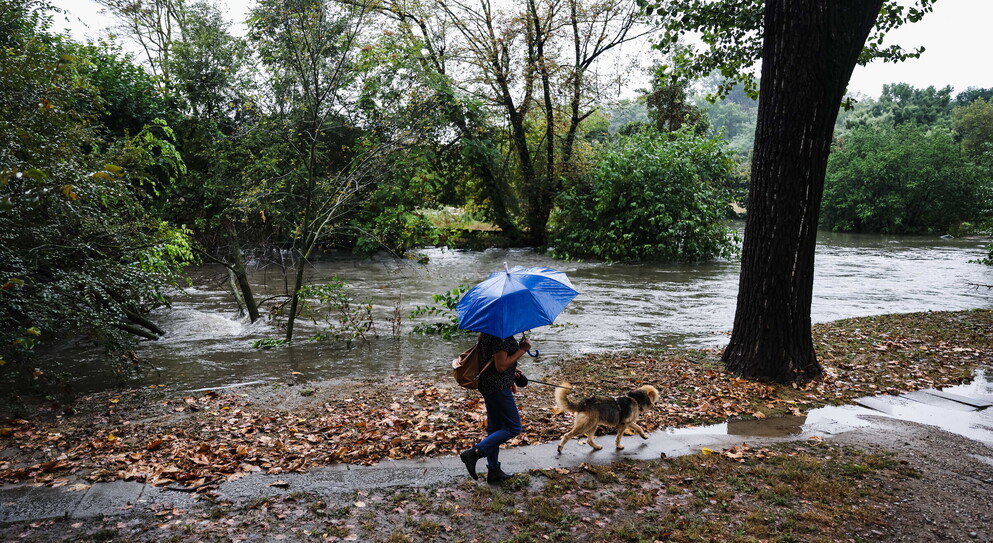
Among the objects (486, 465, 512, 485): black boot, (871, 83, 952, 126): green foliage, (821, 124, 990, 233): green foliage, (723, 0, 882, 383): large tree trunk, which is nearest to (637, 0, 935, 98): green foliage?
(723, 0, 882, 383): large tree trunk

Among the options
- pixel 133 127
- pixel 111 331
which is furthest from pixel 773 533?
pixel 133 127

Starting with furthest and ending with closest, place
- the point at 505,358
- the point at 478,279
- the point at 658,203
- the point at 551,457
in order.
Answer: the point at 658,203 < the point at 478,279 < the point at 551,457 < the point at 505,358

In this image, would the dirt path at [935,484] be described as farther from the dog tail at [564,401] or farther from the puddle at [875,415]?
the dog tail at [564,401]

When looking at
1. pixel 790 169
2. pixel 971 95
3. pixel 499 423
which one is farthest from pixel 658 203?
pixel 971 95

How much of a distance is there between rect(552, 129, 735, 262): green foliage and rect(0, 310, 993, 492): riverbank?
1344cm

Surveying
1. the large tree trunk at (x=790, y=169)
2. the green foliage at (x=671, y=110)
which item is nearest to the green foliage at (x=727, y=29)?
the large tree trunk at (x=790, y=169)

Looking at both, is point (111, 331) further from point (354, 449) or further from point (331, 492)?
point (331, 492)

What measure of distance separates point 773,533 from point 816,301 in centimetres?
1350

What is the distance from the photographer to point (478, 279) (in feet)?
65.6

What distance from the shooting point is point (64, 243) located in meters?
7.52

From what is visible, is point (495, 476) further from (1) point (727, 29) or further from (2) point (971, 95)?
(2) point (971, 95)

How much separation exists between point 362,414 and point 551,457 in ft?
8.11

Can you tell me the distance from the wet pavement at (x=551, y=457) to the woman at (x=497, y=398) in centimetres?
36

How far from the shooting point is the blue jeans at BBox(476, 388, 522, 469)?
199 inches
